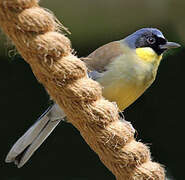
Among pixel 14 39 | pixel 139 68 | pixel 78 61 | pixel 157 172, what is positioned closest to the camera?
pixel 14 39

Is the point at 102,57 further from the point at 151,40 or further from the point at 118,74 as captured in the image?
the point at 151,40

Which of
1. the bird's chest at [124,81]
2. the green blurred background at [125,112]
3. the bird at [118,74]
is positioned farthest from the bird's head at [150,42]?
the green blurred background at [125,112]

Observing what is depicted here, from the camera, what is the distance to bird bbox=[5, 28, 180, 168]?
238 cm

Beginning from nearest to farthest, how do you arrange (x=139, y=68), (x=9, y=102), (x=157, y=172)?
(x=157, y=172) → (x=139, y=68) → (x=9, y=102)

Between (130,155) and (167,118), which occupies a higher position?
(130,155)

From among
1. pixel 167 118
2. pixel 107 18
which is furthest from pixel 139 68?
pixel 167 118

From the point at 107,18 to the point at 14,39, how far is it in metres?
1.83

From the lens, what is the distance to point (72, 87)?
1.40 meters

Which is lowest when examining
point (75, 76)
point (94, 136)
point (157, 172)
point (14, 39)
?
point (157, 172)

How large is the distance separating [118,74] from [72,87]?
104 cm

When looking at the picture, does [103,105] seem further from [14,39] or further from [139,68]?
[139,68]

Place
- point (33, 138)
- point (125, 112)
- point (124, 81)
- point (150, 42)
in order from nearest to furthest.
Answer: point (33, 138) < point (124, 81) < point (150, 42) < point (125, 112)

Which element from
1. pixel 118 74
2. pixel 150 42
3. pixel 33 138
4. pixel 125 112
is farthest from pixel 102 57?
pixel 125 112

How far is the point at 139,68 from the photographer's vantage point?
2.50 metres
